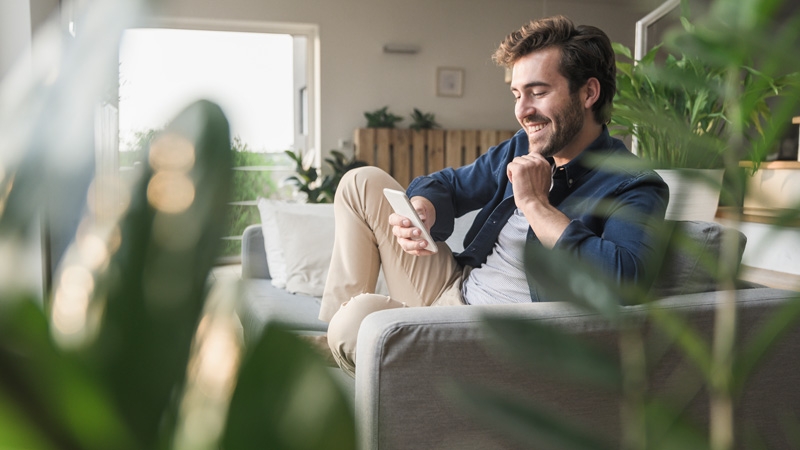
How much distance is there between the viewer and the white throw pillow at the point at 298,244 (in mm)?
2781

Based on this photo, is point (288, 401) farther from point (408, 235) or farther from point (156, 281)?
point (408, 235)

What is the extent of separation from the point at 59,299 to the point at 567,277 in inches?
6.0

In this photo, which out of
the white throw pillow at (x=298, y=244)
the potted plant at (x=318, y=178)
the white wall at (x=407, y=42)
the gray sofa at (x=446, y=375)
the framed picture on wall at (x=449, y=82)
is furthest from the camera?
the framed picture on wall at (x=449, y=82)

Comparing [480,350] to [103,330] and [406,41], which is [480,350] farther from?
[406,41]

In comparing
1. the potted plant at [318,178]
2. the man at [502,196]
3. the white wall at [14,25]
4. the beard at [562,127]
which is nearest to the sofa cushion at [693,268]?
the man at [502,196]

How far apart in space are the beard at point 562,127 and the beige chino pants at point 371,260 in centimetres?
44

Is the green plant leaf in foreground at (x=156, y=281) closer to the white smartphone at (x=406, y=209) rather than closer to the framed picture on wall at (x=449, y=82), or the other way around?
the white smartphone at (x=406, y=209)

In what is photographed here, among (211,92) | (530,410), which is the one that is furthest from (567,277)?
(211,92)

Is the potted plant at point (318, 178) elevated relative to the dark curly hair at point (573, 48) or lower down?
lower down

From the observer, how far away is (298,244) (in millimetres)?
2811

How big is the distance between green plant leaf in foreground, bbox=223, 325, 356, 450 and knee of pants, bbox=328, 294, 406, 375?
1.54 metres

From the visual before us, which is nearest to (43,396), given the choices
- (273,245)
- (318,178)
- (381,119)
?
(273,245)

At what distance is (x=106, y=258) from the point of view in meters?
0.10

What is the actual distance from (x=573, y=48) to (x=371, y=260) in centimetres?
87
